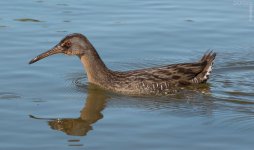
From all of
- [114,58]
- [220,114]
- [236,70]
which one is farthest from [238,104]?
[114,58]

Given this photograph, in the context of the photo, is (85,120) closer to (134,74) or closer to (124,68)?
(134,74)

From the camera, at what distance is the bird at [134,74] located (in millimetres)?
15547

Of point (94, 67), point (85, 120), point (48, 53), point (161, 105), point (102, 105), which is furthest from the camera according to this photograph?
point (94, 67)

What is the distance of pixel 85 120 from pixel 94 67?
2582 millimetres

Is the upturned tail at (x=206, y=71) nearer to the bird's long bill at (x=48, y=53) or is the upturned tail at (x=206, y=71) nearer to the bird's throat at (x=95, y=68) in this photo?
the bird's throat at (x=95, y=68)

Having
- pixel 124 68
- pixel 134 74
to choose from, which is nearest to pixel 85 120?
pixel 134 74

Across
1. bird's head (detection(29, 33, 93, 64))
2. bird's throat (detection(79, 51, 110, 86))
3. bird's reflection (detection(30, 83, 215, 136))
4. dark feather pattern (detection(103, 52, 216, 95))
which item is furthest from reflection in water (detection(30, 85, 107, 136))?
bird's head (detection(29, 33, 93, 64))

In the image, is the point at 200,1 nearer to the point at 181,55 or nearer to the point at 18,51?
the point at 181,55

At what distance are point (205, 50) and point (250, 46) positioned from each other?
998mm

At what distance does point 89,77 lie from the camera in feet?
52.5

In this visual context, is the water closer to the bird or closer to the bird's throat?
the bird's throat

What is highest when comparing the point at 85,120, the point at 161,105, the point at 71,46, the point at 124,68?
the point at 71,46

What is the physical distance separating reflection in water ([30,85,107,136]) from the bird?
538 mm

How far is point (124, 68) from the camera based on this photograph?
16906 mm
